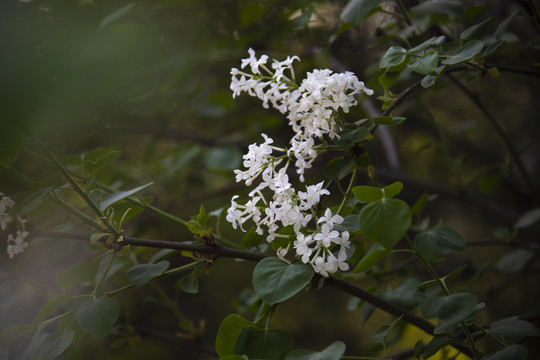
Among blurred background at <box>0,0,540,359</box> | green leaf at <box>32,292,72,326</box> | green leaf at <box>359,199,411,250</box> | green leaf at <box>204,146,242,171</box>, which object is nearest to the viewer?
green leaf at <box>359,199,411,250</box>

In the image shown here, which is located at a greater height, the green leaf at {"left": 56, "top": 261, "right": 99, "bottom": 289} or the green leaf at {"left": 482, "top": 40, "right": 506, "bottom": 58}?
the green leaf at {"left": 482, "top": 40, "right": 506, "bottom": 58}

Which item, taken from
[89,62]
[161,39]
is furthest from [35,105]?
[161,39]

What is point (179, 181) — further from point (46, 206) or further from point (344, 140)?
point (344, 140)

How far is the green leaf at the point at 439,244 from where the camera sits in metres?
0.41

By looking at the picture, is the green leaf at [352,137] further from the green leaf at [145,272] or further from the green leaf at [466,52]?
the green leaf at [145,272]

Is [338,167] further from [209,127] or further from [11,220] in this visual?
[209,127]

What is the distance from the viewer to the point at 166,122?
104cm

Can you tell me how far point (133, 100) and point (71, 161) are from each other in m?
0.29

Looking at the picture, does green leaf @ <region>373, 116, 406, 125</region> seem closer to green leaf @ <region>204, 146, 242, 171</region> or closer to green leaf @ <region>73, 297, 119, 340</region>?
green leaf @ <region>73, 297, 119, 340</region>

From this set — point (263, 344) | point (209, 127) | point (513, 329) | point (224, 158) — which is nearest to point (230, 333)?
point (263, 344)

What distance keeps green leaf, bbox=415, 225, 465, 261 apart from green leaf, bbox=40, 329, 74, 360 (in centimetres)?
34

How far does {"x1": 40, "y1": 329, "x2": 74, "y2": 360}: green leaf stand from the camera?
42cm

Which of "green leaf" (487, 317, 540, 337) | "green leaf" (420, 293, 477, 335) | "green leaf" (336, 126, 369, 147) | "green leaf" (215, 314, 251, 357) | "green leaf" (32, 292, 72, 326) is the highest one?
"green leaf" (336, 126, 369, 147)

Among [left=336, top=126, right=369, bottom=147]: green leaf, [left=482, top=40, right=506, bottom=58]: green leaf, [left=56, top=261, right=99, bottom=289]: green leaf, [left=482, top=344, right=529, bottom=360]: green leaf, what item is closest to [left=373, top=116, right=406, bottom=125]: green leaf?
[left=336, top=126, right=369, bottom=147]: green leaf
